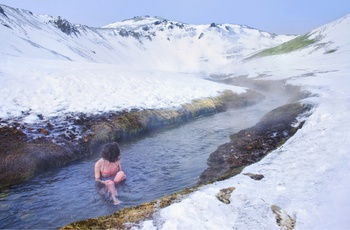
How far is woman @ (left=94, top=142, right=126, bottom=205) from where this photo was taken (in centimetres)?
1172

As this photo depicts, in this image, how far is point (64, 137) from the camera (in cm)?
1587

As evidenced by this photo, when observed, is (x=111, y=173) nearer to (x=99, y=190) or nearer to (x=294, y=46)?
(x=99, y=190)

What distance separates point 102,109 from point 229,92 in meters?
18.6

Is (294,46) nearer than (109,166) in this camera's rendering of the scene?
No

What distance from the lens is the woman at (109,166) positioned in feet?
38.4

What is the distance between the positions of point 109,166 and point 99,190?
128 cm

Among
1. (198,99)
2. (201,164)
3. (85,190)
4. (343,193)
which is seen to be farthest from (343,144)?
(198,99)

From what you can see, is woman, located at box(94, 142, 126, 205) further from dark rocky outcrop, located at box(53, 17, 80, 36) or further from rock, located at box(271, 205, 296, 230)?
dark rocky outcrop, located at box(53, 17, 80, 36)

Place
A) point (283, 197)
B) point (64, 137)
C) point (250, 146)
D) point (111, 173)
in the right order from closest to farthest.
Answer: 1. point (283, 197)
2. point (111, 173)
3. point (250, 146)
4. point (64, 137)

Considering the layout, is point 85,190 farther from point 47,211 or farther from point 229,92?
point 229,92

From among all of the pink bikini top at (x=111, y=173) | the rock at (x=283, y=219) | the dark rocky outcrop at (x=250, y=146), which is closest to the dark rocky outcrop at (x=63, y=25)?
the dark rocky outcrop at (x=250, y=146)

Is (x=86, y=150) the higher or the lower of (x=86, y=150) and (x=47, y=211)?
the higher

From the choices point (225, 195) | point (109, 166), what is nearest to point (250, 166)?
point (225, 195)

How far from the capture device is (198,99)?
28672 millimetres
